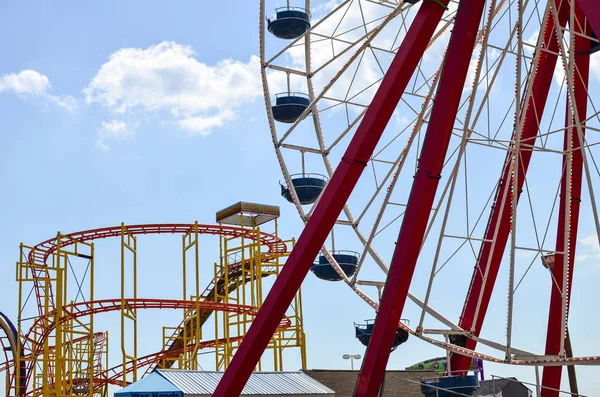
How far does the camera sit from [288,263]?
1706 centimetres


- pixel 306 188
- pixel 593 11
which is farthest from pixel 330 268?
pixel 593 11

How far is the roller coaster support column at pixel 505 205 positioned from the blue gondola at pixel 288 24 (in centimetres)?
627

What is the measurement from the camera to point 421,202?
16797 millimetres

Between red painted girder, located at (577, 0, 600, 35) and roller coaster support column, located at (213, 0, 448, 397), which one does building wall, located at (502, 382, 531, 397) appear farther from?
red painted girder, located at (577, 0, 600, 35)

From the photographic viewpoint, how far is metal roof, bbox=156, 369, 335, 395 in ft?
79.1

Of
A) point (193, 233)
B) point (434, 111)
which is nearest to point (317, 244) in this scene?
point (434, 111)

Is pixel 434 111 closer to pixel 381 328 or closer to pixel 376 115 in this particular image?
pixel 376 115

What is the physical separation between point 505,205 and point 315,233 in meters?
6.16

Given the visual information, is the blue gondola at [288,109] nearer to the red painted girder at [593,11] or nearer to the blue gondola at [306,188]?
the blue gondola at [306,188]

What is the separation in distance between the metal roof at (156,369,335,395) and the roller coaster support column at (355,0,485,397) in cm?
804

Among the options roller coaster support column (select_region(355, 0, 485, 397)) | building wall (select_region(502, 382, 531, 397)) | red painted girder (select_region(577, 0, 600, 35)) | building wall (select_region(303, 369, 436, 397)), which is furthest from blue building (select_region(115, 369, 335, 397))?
red painted girder (select_region(577, 0, 600, 35))

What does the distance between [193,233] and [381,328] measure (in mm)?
21793

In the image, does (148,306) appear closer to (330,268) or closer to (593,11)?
(330,268)

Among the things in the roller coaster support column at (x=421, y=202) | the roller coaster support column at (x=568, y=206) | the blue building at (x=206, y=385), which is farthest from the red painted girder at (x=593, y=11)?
the blue building at (x=206, y=385)
